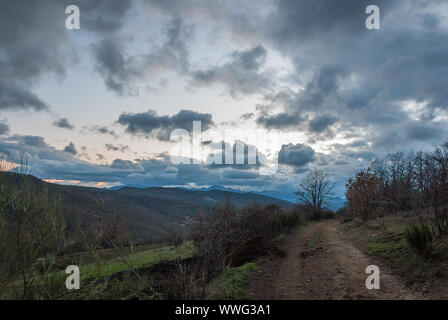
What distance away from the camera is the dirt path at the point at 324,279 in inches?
298

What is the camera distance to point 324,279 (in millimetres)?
9125

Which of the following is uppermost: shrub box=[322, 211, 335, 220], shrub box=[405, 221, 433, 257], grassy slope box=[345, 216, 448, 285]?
shrub box=[405, 221, 433, 257]

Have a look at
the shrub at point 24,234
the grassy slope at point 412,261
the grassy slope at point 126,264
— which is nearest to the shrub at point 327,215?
the grassy slope at point 126,264

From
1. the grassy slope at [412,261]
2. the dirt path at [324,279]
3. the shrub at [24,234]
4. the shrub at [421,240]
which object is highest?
the shrub at [24,234]

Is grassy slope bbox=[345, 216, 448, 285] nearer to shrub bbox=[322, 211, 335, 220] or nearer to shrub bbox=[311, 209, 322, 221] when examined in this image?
shrub bbox=[311, 209, 322, 221]

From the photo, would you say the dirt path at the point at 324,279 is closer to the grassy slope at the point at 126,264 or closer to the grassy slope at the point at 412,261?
the grassy slope at the point at 412,261

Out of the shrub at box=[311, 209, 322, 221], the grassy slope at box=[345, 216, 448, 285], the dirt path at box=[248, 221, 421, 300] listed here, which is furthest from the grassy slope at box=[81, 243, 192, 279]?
the shrub at box=[311, 209, 322, 221]

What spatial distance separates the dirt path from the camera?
7570mm

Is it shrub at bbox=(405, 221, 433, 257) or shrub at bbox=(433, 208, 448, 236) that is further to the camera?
shrub at bbox=(433, 208, 448, 236)

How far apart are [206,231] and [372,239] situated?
11.0m

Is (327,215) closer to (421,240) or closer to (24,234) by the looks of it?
(421,240)

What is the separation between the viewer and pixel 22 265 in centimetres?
540

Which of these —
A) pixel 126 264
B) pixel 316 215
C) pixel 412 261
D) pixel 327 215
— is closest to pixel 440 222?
pixel 412 261
